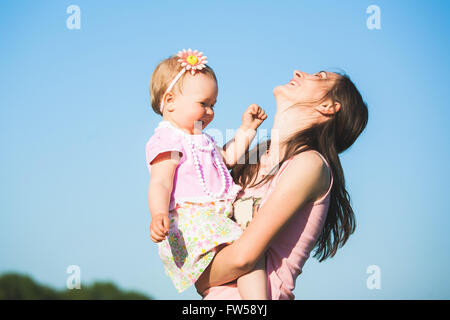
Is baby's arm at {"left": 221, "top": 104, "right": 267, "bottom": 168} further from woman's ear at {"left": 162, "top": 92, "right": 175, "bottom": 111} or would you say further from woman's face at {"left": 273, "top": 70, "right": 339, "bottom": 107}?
woman's ear at {"left": 162, "top": 92, "right": 175, "bottom": 111}

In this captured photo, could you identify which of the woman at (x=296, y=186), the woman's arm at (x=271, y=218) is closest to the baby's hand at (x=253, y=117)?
the woman at (x=296, y=186)

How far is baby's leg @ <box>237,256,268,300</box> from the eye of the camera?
8.84 ft

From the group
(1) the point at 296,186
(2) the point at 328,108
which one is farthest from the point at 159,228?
(2) the point at 328,108

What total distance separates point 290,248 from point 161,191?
79 cm

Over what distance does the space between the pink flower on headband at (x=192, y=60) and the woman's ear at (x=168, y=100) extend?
7.8 inches

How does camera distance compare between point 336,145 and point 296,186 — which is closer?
point 296,186

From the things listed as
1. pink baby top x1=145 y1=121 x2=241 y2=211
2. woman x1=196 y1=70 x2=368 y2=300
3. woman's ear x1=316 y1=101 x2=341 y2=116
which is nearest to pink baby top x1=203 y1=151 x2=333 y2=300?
woman x1=196 y1=70 x2=368 y2=300

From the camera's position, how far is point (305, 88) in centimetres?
337

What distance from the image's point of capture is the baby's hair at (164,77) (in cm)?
339

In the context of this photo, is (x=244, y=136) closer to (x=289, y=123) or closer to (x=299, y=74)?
(x=289, y=123)

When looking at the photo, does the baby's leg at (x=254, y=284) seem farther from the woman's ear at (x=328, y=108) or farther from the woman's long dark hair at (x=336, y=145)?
the woman's ear at (x=328, y=108)

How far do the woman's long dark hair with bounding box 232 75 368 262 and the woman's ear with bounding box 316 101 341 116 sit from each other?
32 millimetres

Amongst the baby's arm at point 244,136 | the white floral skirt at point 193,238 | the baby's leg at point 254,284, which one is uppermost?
the baby's arm at point 244,136
